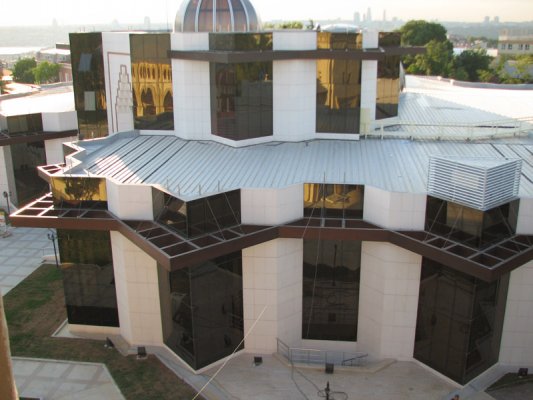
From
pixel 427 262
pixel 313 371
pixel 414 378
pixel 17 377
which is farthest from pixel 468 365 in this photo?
pixel 17 377

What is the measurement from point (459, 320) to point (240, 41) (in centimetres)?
1696

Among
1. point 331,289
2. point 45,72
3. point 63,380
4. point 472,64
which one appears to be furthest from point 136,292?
point 45,72

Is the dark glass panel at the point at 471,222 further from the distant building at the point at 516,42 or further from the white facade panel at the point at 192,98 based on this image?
the distant building at the point at 516,42

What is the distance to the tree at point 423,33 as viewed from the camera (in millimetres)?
106062

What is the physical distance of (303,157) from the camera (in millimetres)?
27609

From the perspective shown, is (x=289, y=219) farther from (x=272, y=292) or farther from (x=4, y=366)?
(x=4, y=366)

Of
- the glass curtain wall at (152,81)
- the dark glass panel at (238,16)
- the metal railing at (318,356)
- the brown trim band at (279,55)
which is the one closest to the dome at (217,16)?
the dark glass panel at (238,16)

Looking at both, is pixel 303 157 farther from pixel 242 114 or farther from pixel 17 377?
pixel 17 377

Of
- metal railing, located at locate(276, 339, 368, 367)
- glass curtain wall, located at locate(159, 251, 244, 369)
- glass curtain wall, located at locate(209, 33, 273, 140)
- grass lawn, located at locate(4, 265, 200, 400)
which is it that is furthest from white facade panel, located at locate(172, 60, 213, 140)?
metal railing, located at locate(276, 339, 368, 367)

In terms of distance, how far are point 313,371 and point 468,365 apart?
629cm

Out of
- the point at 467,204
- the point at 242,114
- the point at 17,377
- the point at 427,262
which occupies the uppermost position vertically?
the point at 242,114

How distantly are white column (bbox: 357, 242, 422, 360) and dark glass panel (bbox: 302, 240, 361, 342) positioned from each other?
16.0 inches

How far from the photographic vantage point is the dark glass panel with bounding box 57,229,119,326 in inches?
978

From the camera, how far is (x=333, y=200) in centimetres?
2356
